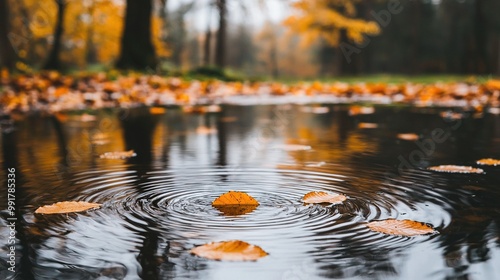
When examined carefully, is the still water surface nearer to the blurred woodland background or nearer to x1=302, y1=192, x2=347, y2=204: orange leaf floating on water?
x1=302, y1=192, x2=347, y2=204: orange leaf floating on water

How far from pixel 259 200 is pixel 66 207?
759mm

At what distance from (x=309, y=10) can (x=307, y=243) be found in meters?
25.5

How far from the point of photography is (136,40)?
46.6 ft

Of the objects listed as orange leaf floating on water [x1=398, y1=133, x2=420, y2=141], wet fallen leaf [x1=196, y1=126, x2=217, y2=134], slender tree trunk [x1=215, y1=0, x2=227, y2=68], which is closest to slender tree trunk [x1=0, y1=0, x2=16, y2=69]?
wet fallen leaf [x1=196, y1=126, x2=217, y2=134]

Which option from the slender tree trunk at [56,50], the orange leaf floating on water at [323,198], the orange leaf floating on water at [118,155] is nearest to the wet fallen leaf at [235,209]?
the orange leaf floating on water at [323,198]

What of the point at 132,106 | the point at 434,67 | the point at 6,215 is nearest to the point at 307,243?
the point at 6,215

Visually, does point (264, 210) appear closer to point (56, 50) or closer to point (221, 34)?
point (56, 50)

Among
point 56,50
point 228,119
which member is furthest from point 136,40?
point 228,119

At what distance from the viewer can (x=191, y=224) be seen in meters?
2.04

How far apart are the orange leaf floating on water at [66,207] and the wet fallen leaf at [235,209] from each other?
0.50 meters

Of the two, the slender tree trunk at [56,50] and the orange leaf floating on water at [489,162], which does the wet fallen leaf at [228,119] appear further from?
the slender tree trunk at [56,50]

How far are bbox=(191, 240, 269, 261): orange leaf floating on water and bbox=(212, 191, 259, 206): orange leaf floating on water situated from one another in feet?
1.81

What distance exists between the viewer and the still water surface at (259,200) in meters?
1.62

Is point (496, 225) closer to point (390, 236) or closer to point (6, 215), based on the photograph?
point (390, 236)
